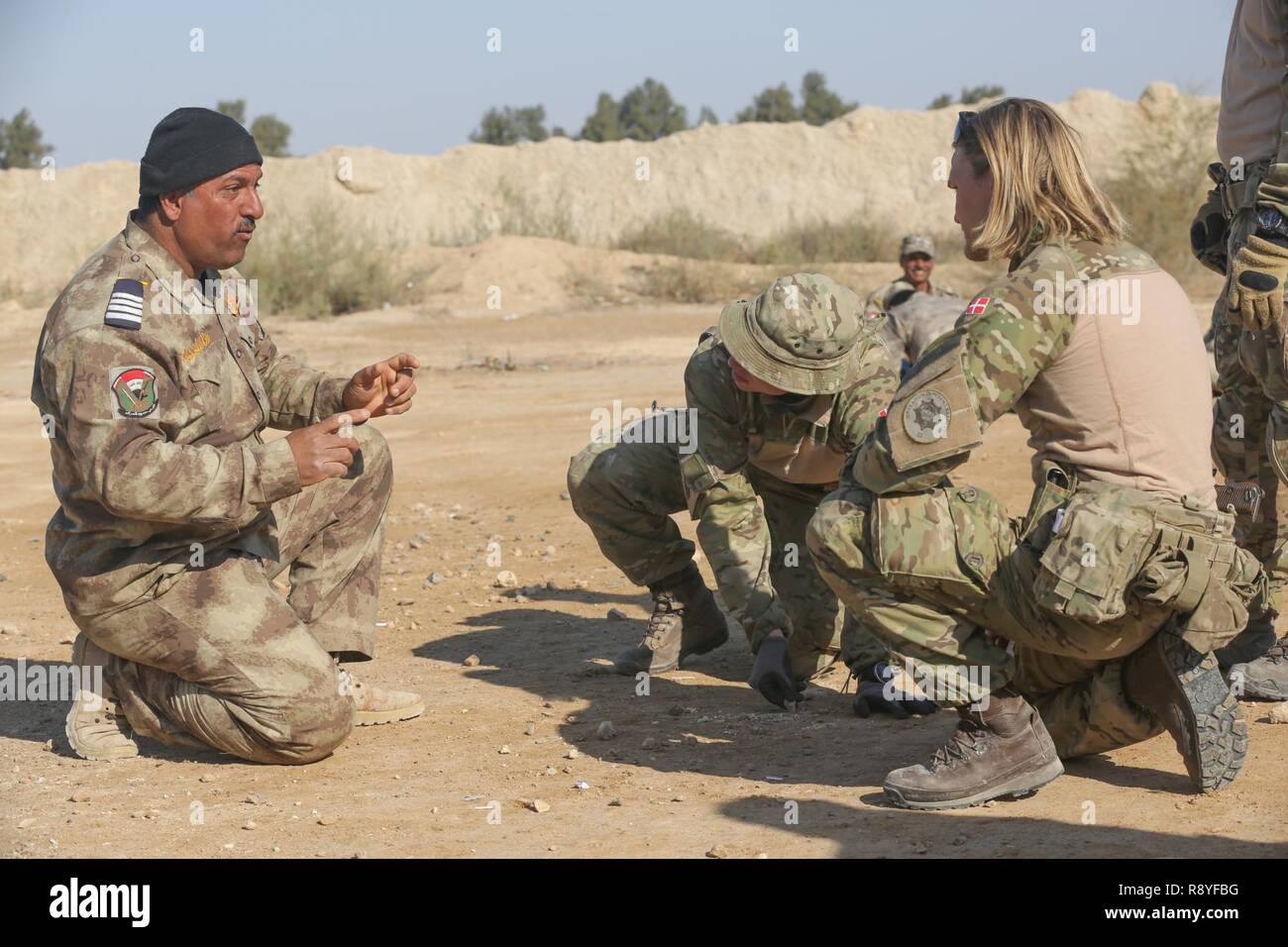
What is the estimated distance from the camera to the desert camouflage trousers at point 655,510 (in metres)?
5.30

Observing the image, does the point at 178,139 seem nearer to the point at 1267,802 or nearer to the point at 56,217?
the point at 1267,802

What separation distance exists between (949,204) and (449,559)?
109 feet

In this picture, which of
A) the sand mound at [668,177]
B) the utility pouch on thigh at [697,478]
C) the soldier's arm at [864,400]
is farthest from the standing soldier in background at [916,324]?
the sand mound at [668,177]

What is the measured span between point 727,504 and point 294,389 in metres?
1.49

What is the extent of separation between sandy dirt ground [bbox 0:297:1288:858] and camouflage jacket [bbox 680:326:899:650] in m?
0.40

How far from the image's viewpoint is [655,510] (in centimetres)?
563

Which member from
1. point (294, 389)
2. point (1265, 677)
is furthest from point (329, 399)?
point (1265, 677)

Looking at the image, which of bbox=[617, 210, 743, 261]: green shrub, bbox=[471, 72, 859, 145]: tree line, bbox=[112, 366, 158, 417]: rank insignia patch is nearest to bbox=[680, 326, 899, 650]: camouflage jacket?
bbox=[112, 366, 158, 417]: rank insignia patch

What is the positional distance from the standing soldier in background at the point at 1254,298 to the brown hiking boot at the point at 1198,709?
0.60 meters

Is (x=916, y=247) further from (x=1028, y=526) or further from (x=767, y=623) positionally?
(x=1028, y=526)

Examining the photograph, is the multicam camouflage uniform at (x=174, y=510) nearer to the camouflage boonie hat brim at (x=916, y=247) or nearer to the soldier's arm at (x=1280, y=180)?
the soldier's arm at (x=1280, y=180)

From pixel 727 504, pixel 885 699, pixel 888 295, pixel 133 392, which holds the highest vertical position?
pixel 133 392

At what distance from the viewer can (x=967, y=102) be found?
47.4 m
